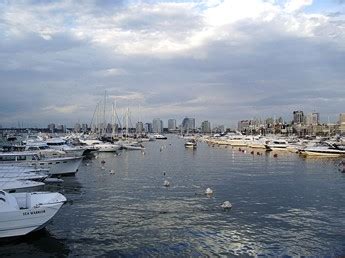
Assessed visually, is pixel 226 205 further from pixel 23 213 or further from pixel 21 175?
pixel 21 175

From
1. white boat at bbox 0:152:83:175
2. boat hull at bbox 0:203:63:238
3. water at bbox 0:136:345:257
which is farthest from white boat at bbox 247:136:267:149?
boat hull at bbox 0:203:63:238

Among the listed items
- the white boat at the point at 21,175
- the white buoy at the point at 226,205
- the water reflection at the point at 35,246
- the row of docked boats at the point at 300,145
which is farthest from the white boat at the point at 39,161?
the row of docked boats at the point at 300,145

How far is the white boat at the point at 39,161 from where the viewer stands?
51.0m

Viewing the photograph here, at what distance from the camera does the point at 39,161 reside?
51.4 m

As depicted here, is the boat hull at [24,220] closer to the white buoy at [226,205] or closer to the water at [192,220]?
the water at [192,220]

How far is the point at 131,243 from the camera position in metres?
23.9

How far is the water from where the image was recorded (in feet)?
75.7

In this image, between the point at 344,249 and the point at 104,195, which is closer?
the point at 344,249

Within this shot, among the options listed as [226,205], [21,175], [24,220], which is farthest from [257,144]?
[24,220]

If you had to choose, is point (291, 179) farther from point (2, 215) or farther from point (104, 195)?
point (2, 215)

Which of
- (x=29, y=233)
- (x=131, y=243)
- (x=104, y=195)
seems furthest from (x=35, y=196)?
(x=104, y=195)

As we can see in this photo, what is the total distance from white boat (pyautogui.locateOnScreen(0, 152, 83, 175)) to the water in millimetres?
4468

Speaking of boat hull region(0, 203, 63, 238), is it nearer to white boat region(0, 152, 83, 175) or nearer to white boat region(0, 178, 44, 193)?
white boat region(0, 178, 44, 193)

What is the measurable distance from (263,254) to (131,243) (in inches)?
293
